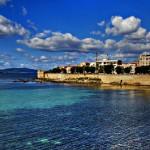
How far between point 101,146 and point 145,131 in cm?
528

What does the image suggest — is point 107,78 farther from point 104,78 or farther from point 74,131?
point 74,131

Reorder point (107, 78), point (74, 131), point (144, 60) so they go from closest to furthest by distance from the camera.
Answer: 1. point (74, 131)
2. point (107, 78)
3. point (144, 60)

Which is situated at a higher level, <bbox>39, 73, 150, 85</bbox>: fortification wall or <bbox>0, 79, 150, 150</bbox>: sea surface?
<bbox>39, 73, 150, 85</bbox>: fortification wall

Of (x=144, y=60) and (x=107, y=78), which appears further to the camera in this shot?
(x=144, y=60)

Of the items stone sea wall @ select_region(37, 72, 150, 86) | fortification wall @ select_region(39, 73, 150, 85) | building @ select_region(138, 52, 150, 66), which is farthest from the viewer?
building @ select_region(138, 52, 150, 66)

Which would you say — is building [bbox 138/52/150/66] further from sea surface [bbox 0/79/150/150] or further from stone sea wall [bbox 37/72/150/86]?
sea surface [bbox 0/79/150/150]

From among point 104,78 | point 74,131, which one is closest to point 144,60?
point 104,78

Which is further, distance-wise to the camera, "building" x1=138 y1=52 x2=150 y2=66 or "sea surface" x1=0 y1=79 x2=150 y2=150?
"building" x1=138 y1=52 x2=150 y2=66

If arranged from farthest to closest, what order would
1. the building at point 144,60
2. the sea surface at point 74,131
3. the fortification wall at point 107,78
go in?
1. the building at point 144,60
2. the fortification wall at point 107,78
3. the sea surface at point 74,131

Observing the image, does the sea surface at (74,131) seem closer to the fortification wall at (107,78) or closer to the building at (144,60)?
the fortification wall at (107,78)

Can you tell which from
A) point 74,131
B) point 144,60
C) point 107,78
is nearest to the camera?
point 74,131

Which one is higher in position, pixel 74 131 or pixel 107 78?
pixel 107 78

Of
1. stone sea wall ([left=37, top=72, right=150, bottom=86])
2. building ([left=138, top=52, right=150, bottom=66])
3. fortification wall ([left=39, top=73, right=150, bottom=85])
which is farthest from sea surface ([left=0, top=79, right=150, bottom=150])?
building ([left=138, top=52, right=150, bottom=66])

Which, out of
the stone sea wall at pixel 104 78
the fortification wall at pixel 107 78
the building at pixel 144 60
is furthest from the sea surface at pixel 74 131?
the building at pixel 144 60
